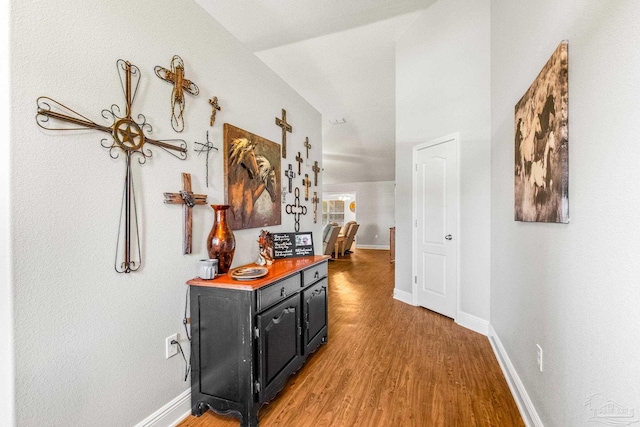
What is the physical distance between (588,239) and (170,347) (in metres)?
2.09

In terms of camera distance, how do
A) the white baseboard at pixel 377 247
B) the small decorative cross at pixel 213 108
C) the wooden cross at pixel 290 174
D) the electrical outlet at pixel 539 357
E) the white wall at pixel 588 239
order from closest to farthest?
the white wall at pixel 588 239 < the electrical outlet at pixel 539 357 < the small decorative cross at pixel 213 108 < the wooden cross at pixel 290 174 < the white baseboard at pixel 377 247

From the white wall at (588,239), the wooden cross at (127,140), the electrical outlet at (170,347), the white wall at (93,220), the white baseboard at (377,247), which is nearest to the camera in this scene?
the white wall at (588,239)

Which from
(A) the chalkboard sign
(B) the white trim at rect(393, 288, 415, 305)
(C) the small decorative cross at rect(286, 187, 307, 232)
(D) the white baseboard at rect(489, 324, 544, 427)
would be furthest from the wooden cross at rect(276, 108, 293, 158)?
(D) the white baseboard at rect(489, 324, 544, 427)

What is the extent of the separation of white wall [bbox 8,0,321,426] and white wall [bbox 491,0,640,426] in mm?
1984

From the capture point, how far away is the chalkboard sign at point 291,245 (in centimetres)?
248

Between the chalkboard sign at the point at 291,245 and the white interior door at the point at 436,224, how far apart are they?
5.48 feet

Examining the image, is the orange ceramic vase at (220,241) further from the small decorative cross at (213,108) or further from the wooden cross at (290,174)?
the wooden cross at (290,174)

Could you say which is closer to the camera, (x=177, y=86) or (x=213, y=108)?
(x=177, y=86)

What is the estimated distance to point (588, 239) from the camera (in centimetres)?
108

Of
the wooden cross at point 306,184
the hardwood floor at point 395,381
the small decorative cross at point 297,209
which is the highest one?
the wooden cross at point 306,184

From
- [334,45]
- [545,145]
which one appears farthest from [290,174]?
[545,145]

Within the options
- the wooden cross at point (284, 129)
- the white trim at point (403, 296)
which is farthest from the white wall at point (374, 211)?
the wooden cross at point (284, 129)

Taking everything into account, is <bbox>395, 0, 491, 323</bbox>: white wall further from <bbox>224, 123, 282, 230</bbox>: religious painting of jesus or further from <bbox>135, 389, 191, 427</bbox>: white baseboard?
<bbox>135, 389, 191, 427</bbox>: white baseboard

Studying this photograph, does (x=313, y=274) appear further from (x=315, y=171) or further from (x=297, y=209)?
(x=315, y=171)
